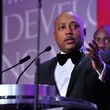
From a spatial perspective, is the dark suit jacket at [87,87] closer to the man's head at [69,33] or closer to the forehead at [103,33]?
the man's head at [69,33]

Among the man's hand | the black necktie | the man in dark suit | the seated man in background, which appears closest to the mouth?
the man in dark suit

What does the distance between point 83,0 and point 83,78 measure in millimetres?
1751

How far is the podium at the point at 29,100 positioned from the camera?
196cm

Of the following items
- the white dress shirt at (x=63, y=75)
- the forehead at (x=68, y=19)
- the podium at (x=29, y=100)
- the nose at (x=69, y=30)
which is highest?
the forehead at (x=68, y=19)

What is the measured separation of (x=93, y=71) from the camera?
2.92 metres

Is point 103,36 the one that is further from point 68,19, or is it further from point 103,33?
point 68,19

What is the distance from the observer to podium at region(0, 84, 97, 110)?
6.44ft

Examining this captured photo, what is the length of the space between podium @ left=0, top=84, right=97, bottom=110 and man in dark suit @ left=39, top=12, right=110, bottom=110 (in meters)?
0.76

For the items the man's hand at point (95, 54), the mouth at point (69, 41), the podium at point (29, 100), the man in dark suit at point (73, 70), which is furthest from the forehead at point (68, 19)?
the podium at point (29, 100)

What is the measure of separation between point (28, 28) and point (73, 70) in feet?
6.74

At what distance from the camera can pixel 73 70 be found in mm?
2941

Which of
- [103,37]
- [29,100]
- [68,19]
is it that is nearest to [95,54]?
[29,100]

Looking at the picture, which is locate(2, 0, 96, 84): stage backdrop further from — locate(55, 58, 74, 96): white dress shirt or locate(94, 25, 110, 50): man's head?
locate(55, 58, 74, 96): white dress shirt

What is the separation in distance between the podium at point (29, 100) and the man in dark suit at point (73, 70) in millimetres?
759
